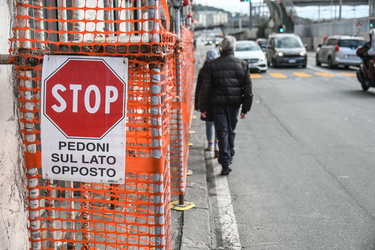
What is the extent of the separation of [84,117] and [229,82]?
4582mm

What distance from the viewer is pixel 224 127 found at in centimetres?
763

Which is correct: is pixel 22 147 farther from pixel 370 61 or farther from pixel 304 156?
pixel 370 61

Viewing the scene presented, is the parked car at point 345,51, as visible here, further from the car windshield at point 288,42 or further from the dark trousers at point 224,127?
the dark trousers at point 224,127

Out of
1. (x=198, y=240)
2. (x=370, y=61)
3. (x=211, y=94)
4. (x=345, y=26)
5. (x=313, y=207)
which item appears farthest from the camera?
(x=345, y=26)

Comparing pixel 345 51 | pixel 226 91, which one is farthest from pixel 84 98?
pixel 345 51

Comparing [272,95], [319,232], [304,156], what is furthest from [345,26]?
[319,232]

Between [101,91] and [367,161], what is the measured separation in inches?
243

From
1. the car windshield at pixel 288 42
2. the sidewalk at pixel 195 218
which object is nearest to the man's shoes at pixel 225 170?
the sidewalk at pixel 195 218

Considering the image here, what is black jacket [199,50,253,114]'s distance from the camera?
24.7ft

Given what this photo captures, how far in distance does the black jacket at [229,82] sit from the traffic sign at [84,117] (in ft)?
14.7

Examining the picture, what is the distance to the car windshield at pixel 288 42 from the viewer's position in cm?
2998

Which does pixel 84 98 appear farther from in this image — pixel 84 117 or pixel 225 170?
pixel 225 170

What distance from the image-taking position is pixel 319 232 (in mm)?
5445

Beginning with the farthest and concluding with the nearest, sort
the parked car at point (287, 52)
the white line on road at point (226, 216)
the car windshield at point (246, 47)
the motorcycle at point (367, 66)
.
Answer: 1. the parked car at point (287, 52)
2. the car windshield at point (246, 47)
3. the motorcycle at point (367, 66)
4. the white line on road at point (226, 216)
